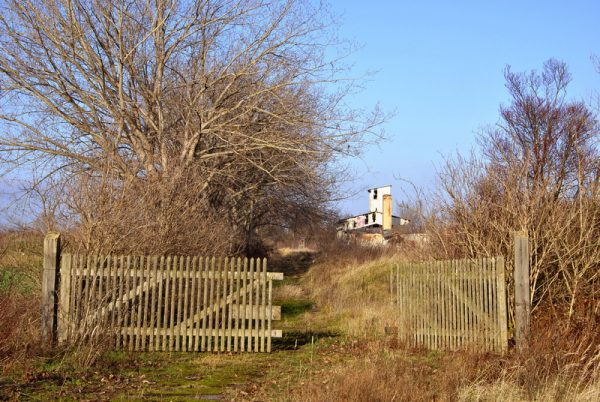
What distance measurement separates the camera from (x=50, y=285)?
11492 millimetres

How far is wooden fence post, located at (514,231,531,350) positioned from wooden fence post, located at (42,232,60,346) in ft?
23.5

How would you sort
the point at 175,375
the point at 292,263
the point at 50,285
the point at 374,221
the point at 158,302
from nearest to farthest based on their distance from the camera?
the point at 175,375
the point at 50,285
the point at 158,302
the point at 292,263
the point at 374,221

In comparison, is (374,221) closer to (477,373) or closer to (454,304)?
(454,304)

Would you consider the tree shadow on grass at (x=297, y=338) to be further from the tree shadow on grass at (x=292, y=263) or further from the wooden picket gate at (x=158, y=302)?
the tree shadow on grass at (x=292, y=263)

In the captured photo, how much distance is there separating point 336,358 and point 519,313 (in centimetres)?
294

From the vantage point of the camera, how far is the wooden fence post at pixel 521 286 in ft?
34.1

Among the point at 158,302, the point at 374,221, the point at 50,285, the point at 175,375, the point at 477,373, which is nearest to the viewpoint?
the point at 477,373

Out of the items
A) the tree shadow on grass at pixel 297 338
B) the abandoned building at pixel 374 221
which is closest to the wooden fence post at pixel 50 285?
the tree shadow on grass at pixel 297 338

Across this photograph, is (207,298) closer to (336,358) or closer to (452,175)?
(336,358)

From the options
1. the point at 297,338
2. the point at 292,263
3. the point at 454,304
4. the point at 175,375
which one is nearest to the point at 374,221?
the point at 292,263

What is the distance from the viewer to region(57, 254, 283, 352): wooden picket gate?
11.5m

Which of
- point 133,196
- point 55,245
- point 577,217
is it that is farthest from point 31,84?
point 577,217

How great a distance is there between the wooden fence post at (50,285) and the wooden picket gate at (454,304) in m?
5.80

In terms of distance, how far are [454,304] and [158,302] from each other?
4.86m
